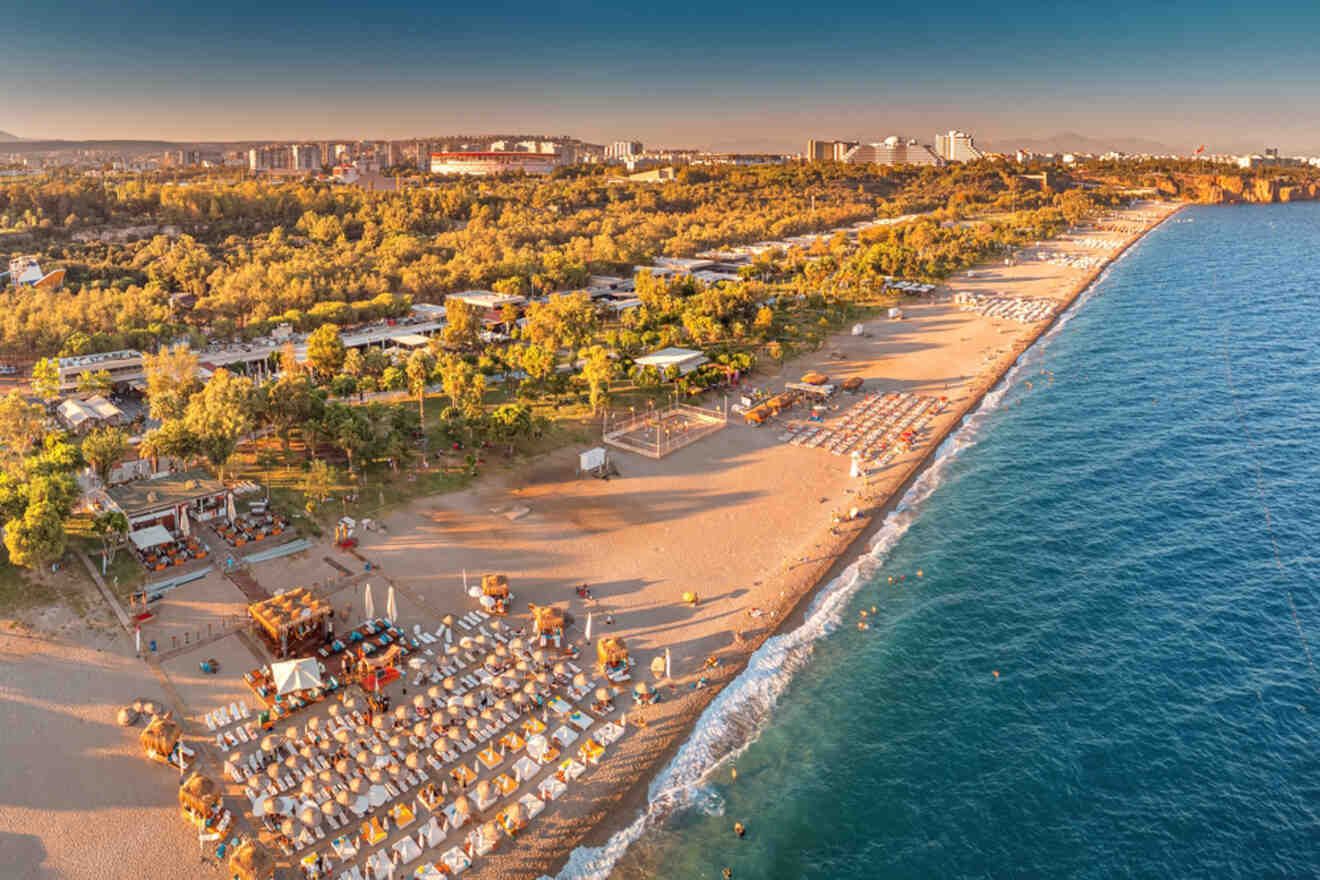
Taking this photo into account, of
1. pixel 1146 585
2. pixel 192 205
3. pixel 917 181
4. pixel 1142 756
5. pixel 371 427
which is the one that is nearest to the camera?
pixel 1142 756

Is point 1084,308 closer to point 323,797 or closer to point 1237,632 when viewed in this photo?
point 1237,632

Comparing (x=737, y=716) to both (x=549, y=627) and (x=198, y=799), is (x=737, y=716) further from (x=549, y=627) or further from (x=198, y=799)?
(x=198, y=799)

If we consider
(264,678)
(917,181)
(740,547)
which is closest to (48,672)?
(264,678)

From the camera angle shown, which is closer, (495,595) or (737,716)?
(737,716)

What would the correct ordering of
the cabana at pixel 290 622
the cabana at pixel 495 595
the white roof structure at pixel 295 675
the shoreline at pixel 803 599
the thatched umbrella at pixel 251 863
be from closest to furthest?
the thatched umbrella at pixel 251 863 < the shoreline at pixel 803 599 < the white roof structure at pixel 295 675 < the cabana at pixel 290 622 < the cabana at pixel 495 595

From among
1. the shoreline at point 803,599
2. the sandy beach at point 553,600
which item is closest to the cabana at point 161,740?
the sandy beach at point 553,600

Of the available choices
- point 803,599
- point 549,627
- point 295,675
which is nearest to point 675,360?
point 803,599

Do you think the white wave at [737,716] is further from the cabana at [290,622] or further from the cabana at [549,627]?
the cabana at [290,622]
